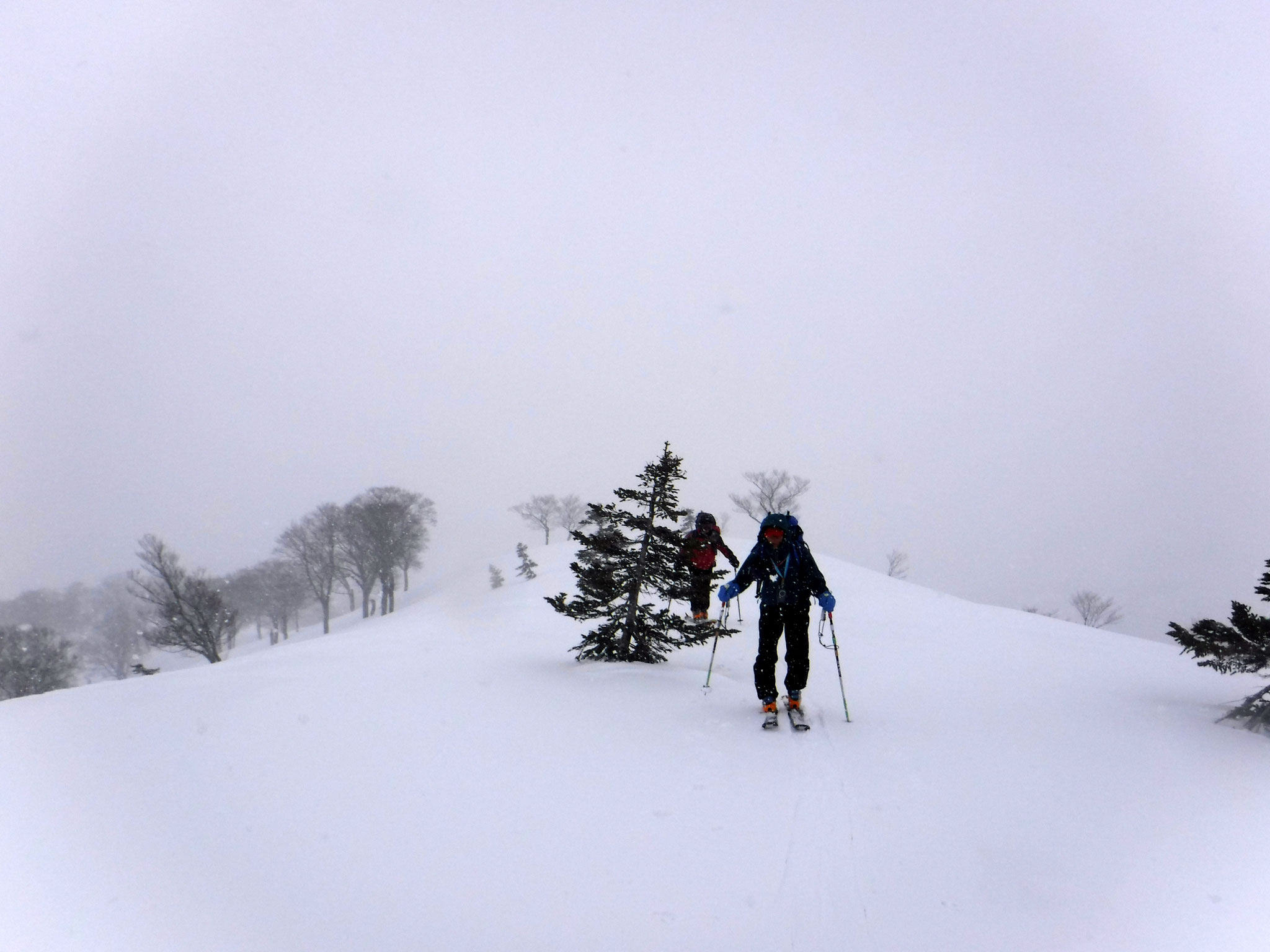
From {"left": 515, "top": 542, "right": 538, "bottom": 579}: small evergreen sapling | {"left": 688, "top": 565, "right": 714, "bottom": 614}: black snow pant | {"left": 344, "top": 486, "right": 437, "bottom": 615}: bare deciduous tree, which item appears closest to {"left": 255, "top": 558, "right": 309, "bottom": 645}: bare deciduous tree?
{"left": 344, "top": 486, "right": 437, "bottom": 615}: bare deciduous tree

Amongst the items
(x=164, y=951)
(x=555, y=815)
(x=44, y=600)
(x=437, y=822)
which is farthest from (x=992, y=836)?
(x=44, y=600)

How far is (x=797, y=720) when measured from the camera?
5402mm

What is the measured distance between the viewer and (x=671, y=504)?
7789 mm

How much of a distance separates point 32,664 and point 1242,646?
154ft

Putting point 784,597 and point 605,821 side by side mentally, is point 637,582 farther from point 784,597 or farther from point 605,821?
point 605,821

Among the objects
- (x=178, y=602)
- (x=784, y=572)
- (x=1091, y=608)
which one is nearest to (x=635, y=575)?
(x=784, y=572)

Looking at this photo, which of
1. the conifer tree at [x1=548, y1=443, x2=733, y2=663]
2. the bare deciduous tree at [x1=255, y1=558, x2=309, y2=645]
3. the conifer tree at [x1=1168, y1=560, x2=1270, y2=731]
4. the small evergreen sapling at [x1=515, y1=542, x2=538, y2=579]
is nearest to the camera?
the conifer tree at [x1=1168, y1=560, x2=1270, y2=731]

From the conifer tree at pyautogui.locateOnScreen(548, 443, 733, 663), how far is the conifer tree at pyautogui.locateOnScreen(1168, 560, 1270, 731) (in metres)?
6.01

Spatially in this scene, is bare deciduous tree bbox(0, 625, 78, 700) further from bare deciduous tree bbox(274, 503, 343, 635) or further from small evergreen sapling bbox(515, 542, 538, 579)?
small evergreen sapling bbox(515, 542, 538, 579)

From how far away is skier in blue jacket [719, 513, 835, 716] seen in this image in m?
5.54

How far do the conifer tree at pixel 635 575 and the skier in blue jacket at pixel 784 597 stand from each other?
1.59 m

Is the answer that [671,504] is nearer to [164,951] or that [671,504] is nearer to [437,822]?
[437,822]

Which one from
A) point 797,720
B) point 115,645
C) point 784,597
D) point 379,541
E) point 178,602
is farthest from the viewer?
point 115,645

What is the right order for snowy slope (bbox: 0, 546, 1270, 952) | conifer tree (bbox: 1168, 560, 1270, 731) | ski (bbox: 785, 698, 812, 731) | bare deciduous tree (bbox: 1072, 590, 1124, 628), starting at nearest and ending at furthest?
1. snowy slope (bbox: 0, 546, 1270, 952)
2. ski (bbox: 785, 698, 812, 731)
3. conifer tree (bbox: 1168, 560, 1270, 731)
4. bare deciduous tree (bbox: 1072, 590, 1124, 628)
